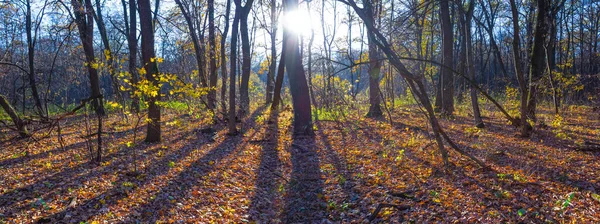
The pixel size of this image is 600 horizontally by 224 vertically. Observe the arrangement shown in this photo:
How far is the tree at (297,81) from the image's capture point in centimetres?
971

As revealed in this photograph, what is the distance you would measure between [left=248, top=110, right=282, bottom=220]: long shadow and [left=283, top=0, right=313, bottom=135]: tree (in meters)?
0.88

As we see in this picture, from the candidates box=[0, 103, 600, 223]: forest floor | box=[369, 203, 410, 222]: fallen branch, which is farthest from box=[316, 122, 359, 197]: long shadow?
box=[369, 203, 410, 222]: fallen branch

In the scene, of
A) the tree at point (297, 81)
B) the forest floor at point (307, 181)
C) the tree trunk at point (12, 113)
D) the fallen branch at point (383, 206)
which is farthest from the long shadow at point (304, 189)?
the tree trunk at point (12, 113)

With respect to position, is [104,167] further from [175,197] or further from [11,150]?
[11,150]

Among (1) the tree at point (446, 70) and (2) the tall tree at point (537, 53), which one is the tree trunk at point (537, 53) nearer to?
(2) the tall tree at point (537, 53)

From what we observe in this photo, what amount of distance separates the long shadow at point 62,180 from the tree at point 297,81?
15.1 ft

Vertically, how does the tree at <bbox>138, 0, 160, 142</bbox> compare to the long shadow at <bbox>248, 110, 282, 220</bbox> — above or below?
above

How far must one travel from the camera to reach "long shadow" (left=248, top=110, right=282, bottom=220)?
5.18 metres

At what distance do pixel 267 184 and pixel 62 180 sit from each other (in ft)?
10.7

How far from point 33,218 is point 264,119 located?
8.85 m

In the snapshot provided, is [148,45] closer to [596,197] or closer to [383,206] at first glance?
[383,206]

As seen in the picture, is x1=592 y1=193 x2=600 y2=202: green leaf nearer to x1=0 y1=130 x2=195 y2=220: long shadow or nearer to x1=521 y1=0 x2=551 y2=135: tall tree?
x1=521 y1=0 x2=551 y2=135: tall tree

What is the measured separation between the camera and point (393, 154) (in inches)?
297

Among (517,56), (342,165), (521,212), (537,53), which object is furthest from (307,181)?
(537,53)
